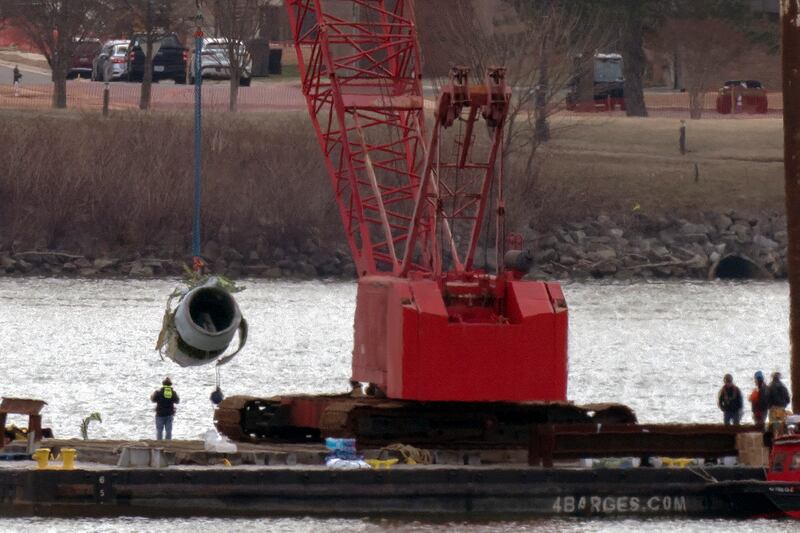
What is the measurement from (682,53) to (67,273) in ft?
128

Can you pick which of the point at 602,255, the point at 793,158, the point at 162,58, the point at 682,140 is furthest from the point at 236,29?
the point at 793,158

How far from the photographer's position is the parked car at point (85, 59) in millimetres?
111044

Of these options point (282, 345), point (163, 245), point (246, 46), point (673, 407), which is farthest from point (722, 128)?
point (673, 407)

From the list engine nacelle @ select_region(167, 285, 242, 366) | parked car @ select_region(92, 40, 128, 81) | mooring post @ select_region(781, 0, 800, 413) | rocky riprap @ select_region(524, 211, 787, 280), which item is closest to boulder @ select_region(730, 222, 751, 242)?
rocky riprap @ select_region(524, 211, 787, 280)

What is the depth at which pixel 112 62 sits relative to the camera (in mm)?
105250

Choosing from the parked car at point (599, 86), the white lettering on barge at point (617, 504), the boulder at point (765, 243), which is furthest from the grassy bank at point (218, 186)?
the white lettering on barge at point (617, 504)

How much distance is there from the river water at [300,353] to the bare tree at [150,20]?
18.3m

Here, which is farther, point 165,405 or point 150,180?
point 150,180

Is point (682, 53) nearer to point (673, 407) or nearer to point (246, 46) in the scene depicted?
point (246, 46)

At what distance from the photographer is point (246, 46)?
104312 mm

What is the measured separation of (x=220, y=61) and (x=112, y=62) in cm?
562

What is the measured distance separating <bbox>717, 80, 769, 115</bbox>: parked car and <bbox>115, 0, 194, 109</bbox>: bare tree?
29233 mm

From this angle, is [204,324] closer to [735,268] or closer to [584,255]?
[584,255]

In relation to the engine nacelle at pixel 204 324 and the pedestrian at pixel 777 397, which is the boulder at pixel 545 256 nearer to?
the pedestrian at pixel 777 397
